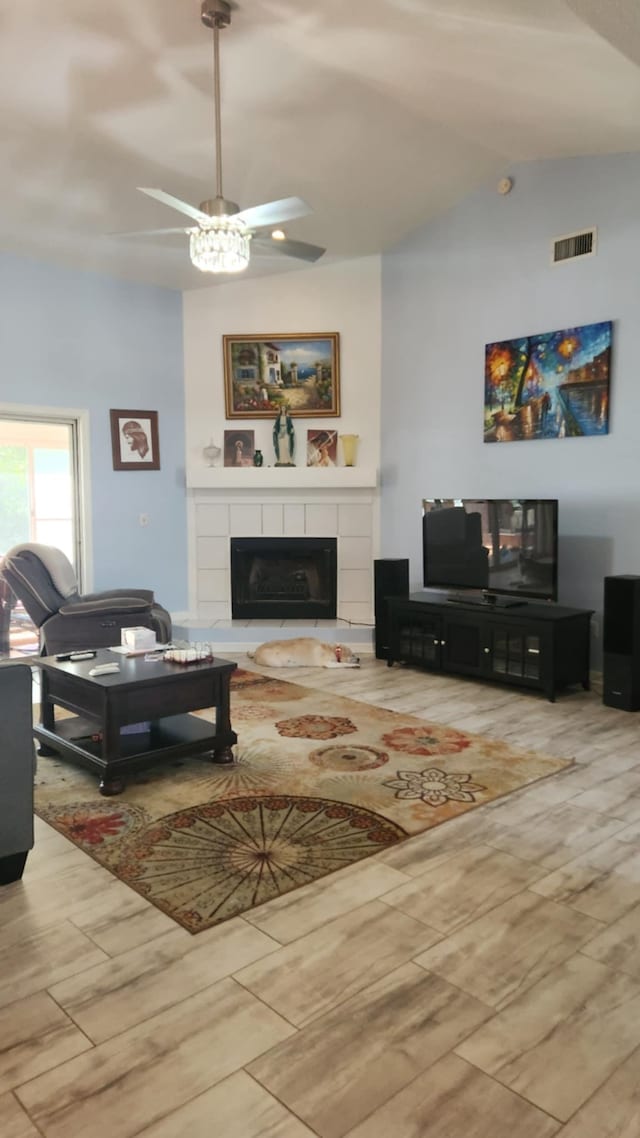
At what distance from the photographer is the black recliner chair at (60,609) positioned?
5059 millimetres

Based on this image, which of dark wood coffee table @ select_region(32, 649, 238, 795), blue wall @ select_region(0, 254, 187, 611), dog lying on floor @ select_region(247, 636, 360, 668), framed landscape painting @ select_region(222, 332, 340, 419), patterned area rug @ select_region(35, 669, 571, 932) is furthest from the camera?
framed landscape painting @ select_region(222, 332, 340, 419)

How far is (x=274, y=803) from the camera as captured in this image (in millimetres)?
3113

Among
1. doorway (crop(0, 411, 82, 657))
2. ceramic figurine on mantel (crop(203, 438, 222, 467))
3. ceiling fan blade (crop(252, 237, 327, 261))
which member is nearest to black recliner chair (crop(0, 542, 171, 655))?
doorway (crop(0, 411, 82, 657))

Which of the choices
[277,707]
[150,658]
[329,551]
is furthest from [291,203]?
[329,551]

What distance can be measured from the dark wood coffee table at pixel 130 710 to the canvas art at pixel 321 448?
10.9ft

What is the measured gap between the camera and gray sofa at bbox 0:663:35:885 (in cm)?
240

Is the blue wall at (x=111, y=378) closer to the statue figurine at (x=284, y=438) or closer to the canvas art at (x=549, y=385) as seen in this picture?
the statue figurine at (x=284, y=438)

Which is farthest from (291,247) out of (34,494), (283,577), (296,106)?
(283,577)

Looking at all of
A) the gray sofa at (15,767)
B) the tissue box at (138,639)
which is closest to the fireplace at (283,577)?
the tissue box at (138,639)

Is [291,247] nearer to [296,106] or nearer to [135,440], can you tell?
[296,106]

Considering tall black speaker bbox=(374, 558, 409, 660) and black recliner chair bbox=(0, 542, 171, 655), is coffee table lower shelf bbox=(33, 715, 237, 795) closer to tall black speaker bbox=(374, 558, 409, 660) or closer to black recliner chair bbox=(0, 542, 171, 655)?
black recliner chair bbox=(0, 542, 171, 655)

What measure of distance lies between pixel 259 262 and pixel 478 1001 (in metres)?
5.65

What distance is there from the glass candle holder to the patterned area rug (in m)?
2.85

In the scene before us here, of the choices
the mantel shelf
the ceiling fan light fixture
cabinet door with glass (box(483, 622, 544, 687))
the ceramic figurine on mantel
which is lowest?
cabinet door with glass (box(483, 622, 544, 687))
